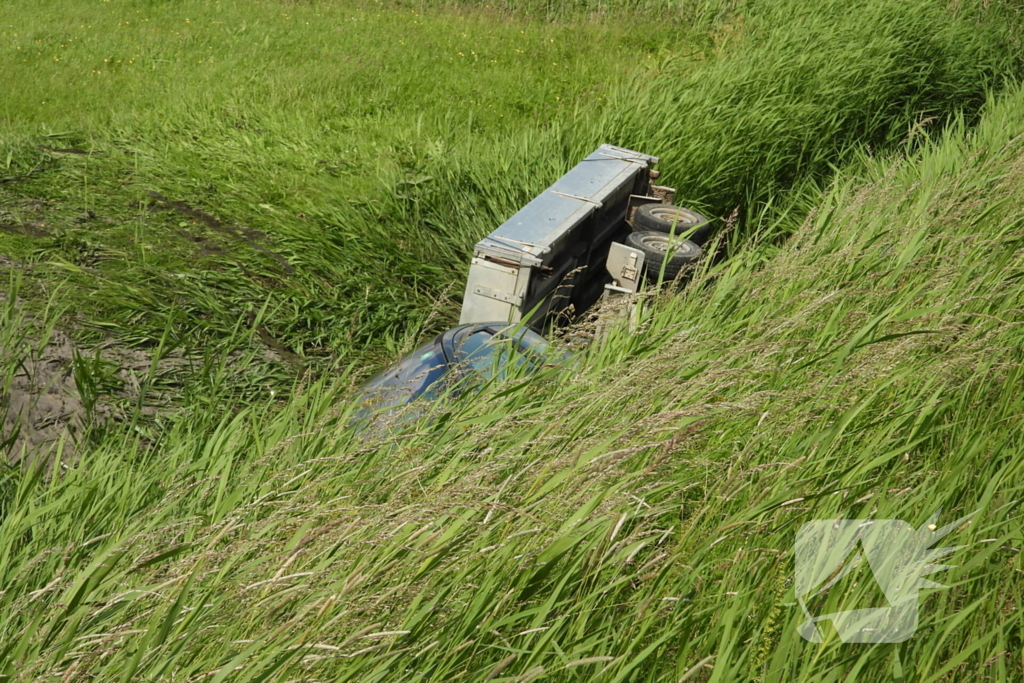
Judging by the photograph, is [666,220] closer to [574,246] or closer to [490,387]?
[574,246]

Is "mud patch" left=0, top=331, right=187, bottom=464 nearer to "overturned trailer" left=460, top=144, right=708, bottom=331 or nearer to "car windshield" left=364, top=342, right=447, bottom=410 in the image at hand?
"car windshield" left=364, top=342, right=447, bottom=410

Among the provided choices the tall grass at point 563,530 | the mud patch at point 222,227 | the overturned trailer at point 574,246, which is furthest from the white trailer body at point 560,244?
the mud patch at point 222,227

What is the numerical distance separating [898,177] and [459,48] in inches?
285

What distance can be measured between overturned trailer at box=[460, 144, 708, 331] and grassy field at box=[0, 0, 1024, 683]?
392 millimetres

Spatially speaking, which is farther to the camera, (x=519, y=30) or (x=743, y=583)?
(x=519, y=30)

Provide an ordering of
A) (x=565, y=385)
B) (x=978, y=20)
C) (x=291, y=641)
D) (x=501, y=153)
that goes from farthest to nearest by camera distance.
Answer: (x=978, y=20) < (x=501, y=153) < (x=565, y=385) < (x=291, y=641)

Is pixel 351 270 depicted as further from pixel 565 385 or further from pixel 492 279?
pixel 565 385

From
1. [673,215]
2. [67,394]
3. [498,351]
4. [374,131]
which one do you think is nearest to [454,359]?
[498,351]

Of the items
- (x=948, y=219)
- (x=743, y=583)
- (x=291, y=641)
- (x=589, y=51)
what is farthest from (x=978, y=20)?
(x=291, y=641)

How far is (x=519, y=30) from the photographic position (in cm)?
1362

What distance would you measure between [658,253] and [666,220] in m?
0.61

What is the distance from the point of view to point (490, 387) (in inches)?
135

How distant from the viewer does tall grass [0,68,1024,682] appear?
191 centimetres

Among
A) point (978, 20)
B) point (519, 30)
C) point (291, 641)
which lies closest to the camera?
point (291, 641)
